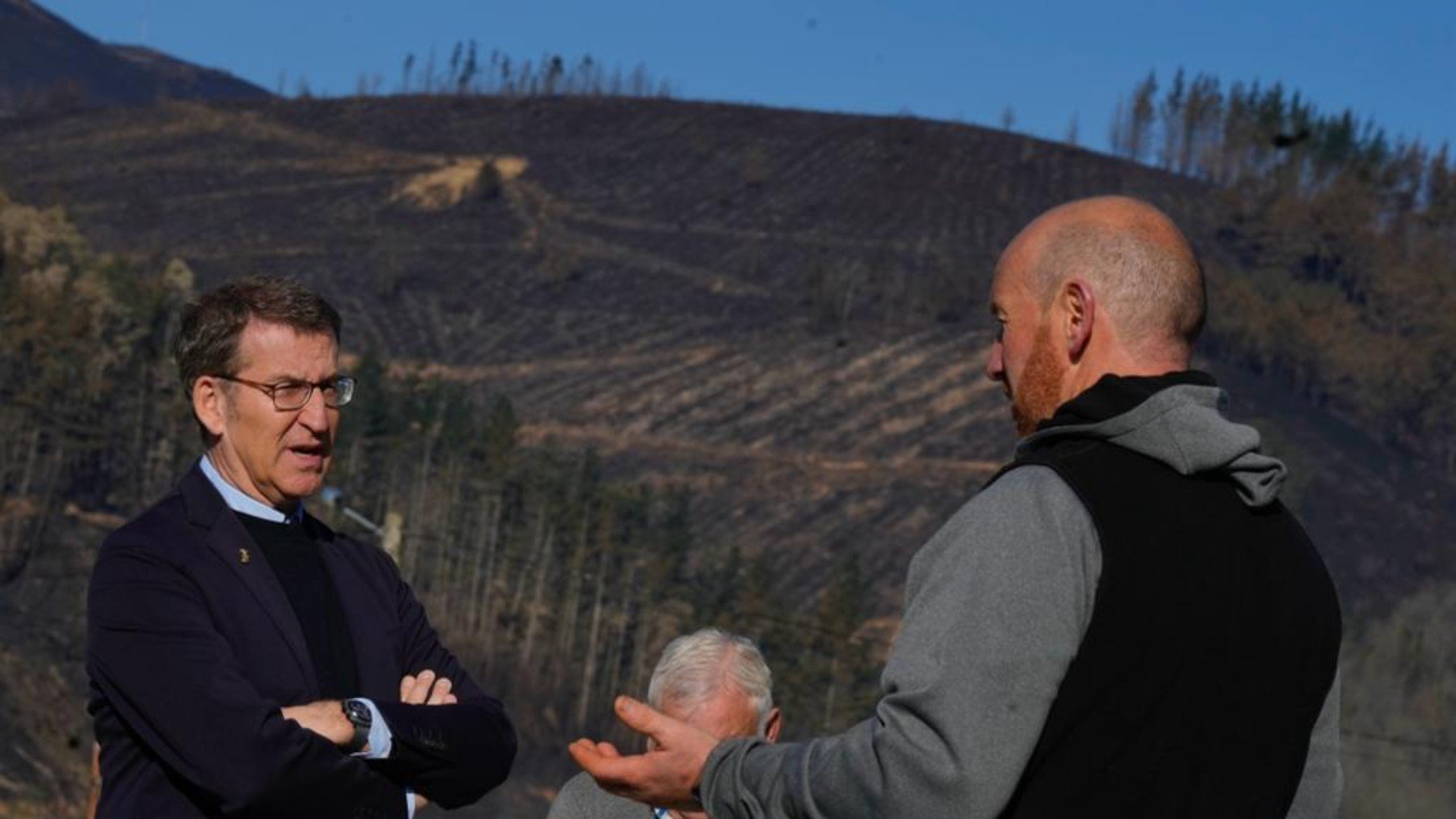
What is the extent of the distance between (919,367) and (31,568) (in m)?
35.5

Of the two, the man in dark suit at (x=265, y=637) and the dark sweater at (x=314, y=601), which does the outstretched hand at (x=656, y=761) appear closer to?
the man in dark suit at (x=265, y=637)

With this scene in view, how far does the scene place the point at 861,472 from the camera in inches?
2707

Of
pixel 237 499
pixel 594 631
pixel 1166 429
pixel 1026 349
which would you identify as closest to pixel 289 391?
pixel 237 499

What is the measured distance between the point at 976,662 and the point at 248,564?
59.4 inches

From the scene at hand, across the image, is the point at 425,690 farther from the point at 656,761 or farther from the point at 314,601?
the point at 656,761

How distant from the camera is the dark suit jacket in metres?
3.66

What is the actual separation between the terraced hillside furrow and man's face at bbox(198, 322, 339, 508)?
2180 inches

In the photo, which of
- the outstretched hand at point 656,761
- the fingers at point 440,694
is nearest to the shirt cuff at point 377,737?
the fingers at point 440,694

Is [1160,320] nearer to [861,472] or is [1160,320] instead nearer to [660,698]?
[660,698]

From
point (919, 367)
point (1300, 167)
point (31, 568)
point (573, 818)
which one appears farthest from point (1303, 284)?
point (573, 818)

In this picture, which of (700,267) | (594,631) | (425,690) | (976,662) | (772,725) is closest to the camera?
(976,662)

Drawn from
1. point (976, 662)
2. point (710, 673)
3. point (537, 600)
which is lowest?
point (537, 600)

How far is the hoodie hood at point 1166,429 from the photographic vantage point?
10.3 feet

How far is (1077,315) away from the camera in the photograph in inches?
128
